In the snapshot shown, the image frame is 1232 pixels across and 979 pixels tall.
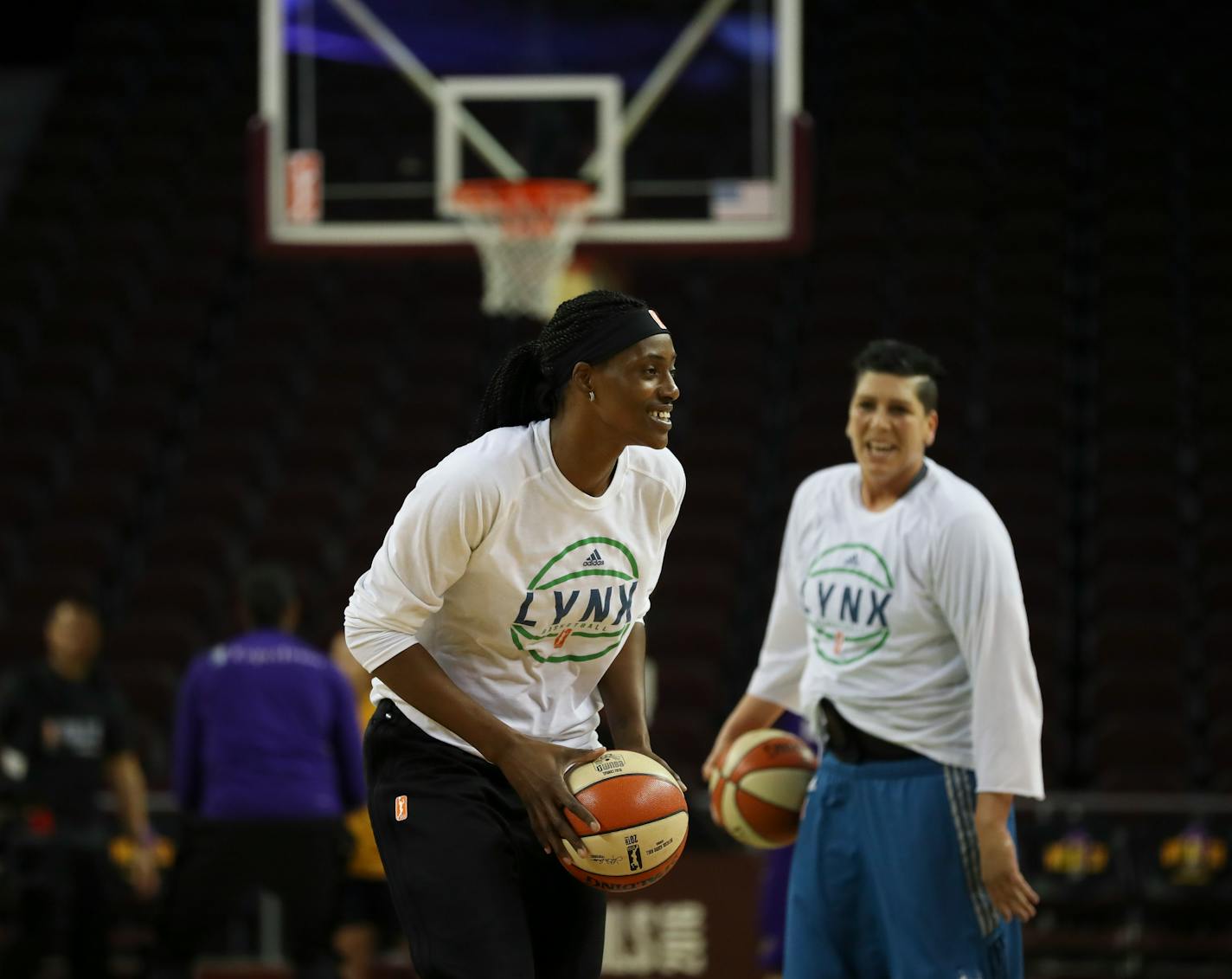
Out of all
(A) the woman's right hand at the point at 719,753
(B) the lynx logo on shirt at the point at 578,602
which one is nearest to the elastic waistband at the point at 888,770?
(A) the woman's right hand at the point at 719,753

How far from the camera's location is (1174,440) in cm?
1215

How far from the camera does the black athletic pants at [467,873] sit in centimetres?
340

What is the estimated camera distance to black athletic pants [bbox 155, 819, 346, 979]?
273 inches

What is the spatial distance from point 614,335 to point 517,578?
19.7 inches

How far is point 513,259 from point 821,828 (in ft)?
13.9

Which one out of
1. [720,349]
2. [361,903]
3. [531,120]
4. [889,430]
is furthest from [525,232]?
[720,349]

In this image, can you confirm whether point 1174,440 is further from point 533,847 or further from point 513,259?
point 533,847

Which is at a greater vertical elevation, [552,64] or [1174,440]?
[552,64]

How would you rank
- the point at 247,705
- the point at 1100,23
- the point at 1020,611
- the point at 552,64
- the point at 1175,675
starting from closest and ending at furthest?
1. the point at 1020,611
2. the point at 247,705
3. the point at 552,64
4. the point at 1175,675
5. the point at 1100,23

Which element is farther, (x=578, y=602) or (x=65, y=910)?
(x=65, y=910)

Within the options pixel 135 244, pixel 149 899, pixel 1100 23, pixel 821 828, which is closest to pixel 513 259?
pixel 149 899

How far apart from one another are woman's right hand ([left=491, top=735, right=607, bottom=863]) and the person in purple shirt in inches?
142

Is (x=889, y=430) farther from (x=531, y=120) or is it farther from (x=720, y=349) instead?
(x=720, y=349)

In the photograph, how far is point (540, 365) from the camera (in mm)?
3662
